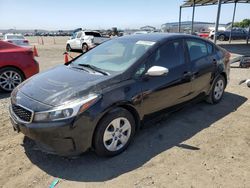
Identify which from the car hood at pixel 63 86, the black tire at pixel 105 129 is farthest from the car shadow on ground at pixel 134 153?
the car hood at pixel 63 86

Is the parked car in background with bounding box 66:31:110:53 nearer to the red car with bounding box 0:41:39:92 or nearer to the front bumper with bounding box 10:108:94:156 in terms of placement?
the red car with bounding box 0:41:39:92

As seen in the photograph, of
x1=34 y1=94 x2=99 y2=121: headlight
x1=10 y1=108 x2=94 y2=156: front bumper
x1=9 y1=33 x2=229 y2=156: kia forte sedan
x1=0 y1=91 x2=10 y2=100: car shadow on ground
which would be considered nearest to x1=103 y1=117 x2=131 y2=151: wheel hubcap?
x1=9 y1=33 x2=229 y2=156: kia forte sedan

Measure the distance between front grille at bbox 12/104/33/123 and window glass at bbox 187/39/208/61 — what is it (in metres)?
2.90

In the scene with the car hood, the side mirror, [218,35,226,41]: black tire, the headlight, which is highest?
the side mirror

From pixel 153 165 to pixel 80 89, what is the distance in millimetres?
1358

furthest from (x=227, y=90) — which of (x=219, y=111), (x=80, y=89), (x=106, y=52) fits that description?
(x=80, y=89)

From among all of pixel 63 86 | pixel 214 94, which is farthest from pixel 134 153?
pixel 214 94

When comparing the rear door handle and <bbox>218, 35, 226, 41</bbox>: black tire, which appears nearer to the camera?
the rear door handle

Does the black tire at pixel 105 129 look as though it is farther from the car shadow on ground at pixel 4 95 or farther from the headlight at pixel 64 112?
the car shadow on ground at pixel 4 95

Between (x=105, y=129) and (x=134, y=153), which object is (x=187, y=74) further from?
(x=105, y=129)

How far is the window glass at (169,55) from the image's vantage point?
3.83 m

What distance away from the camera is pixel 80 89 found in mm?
3123

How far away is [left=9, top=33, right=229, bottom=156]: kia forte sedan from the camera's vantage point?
2898 millimetres

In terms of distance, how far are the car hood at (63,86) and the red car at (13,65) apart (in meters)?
2.90
